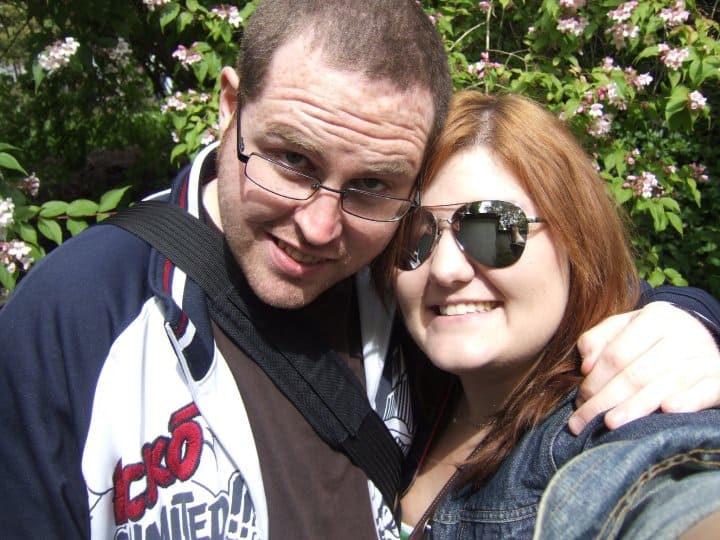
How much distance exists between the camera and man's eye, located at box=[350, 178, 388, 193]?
1.74 m

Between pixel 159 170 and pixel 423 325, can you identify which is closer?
pixel 423 325

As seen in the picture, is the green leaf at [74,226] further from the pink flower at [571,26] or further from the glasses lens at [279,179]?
the pink flower at [571,26]

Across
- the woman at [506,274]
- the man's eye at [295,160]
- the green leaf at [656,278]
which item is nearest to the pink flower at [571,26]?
the green leaf at [656,278]

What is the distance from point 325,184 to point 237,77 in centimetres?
45

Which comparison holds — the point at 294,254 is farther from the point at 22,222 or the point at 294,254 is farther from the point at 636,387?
the point at 22,222

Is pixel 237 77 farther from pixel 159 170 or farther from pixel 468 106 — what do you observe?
pixel 159 170

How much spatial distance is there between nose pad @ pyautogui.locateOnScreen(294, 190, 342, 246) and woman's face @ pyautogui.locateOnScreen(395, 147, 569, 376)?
0.32m

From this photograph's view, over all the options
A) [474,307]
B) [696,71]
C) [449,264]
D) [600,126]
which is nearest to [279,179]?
[449,264]

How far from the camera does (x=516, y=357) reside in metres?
1.77

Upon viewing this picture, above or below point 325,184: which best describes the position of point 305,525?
below

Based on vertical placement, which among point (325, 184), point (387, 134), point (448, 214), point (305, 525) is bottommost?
point (305, 525)

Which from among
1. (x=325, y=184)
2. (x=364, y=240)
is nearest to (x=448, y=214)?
(x=364, y=240)

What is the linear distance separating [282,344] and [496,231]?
2.20ft

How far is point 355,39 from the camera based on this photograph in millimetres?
1616
